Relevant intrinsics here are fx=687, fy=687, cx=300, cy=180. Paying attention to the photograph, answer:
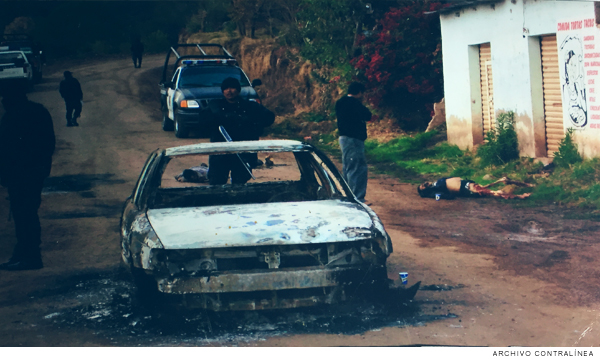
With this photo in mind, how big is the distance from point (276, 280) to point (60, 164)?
34.4 feet

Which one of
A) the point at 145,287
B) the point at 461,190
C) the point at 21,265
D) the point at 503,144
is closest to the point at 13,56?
the point at 503,144

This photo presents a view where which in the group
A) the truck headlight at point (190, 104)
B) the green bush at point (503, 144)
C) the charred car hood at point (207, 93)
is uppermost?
the charred car hood at point (207, 93)

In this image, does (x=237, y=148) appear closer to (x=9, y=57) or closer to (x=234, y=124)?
(x=234, y=124)

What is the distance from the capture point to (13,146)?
6523 millimetres

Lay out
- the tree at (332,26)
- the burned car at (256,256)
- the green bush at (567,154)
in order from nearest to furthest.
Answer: the burned car at (256,256)
the green bush at (567,154)
the tree at (332,26)

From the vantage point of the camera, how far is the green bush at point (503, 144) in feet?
40.3

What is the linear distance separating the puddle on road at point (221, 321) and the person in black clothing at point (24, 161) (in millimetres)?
1636

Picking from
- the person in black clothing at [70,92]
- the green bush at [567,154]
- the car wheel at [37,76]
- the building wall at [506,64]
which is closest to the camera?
the green bush at [567,154]

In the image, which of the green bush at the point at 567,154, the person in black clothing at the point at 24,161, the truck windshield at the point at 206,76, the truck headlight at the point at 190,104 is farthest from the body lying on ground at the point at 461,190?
the truck windshield at the point at 206,76

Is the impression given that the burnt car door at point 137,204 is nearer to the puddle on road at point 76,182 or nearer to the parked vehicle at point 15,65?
the puddle on road at point 76,182

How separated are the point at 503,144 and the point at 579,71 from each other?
203cm

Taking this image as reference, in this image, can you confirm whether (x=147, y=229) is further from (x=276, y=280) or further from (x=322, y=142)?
(x=322, y=142)

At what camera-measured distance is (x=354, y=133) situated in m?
9.12

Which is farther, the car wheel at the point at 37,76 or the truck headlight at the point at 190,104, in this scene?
the car wheel at the point at 37,76
